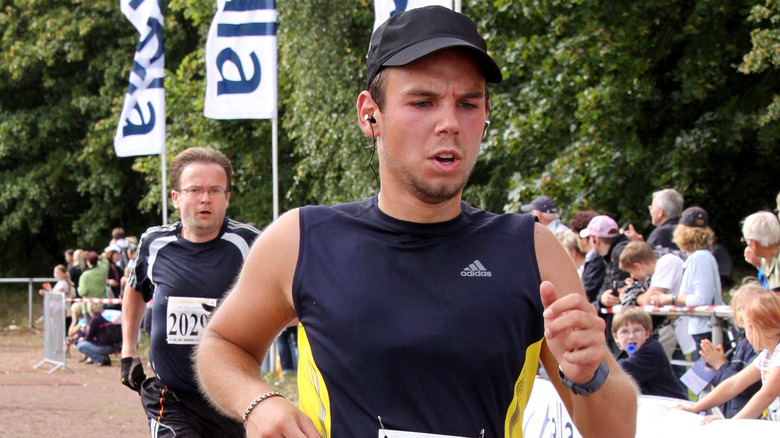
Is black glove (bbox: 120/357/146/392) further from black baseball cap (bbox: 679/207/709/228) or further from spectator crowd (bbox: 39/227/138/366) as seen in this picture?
spectator crowd (bbox: 39/227/138/366)

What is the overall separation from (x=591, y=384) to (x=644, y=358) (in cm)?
530

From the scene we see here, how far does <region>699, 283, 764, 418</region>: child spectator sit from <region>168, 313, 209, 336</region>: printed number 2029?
3.33 meters

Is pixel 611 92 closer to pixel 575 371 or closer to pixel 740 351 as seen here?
pixel 740 351

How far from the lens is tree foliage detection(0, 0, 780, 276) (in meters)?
16.5

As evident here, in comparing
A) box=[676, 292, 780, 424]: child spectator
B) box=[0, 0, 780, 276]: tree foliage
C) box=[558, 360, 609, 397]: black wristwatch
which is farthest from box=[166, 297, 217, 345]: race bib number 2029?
box=[0, 0, 780, 276]: tree foliage

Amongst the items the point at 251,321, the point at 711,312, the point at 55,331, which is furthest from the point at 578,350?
the point at 55,331

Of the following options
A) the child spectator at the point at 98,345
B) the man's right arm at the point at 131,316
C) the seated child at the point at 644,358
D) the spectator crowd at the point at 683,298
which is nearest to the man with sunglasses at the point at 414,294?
the spectator crowd at the point at 683,298

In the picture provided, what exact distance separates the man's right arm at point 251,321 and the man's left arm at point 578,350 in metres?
0.63

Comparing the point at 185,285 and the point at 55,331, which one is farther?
the point at 55,331

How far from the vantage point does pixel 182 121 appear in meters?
26.7

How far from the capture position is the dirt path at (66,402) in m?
11.4

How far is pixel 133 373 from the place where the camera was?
6.26m

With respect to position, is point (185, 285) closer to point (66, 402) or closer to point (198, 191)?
point (198, 191)

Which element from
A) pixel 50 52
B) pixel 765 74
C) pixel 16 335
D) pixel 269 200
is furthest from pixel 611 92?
pixel 50 52
